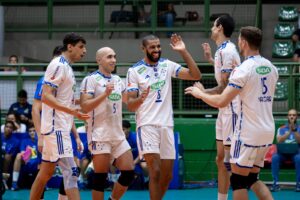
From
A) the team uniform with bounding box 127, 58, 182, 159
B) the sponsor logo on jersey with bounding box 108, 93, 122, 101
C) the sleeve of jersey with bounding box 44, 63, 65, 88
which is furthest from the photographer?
the sponsor logo on jersey with bounding box 108, 93, 122, 101

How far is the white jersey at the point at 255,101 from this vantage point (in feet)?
28.1

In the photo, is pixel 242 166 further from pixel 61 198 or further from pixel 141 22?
pixel 141 22

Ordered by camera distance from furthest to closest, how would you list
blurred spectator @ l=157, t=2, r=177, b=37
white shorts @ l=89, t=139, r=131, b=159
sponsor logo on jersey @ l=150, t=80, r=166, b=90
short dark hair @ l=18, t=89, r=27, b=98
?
blurred spectator @ l=157, t=2, r=177, b=37, short dark hair @ l=18, t=89, r=27, b=98, white shorts @ l=89, t=139, r=131, b=159, sponsor logo on jersey @ l=150, t=80, r=166, b=90

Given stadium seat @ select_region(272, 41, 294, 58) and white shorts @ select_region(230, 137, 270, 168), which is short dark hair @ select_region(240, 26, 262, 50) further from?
stadium seat @ select_region(272, 41, 294, 58)

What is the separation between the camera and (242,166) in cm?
862

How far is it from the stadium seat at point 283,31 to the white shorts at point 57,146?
43.0 ft

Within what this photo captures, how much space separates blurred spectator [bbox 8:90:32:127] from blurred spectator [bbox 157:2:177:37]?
6.25m

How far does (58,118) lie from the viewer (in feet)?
32.7

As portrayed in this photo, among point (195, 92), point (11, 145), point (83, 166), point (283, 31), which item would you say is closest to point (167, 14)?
point (283, 31)

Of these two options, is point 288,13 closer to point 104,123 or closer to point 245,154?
point 104,123

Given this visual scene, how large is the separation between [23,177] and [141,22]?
738 cm

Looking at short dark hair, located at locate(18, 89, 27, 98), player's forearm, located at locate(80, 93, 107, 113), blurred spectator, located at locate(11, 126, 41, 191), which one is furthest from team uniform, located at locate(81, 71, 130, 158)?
short dark hair, located at locate(18, 89, 27, 98)

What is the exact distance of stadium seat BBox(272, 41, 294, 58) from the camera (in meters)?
21.2

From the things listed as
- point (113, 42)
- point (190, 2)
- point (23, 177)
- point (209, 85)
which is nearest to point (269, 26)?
point (190, 2)
